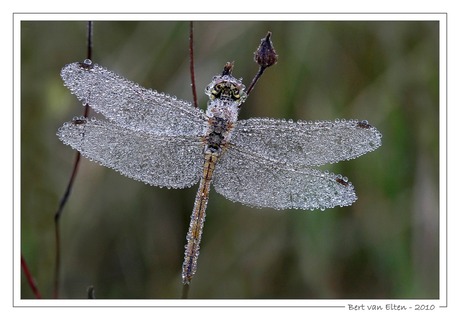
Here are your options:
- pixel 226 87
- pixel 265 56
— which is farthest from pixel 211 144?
pixel 265 56

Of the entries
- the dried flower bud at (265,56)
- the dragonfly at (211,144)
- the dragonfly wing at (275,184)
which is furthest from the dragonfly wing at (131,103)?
the dried flower bud at (265,56)

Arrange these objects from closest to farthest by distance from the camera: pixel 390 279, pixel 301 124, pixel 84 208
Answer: pixel 301 124
pixel 390 279
pixel 84 208

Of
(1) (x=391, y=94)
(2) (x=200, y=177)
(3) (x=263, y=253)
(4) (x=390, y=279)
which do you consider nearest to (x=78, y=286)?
(3) (x=263, y=253)

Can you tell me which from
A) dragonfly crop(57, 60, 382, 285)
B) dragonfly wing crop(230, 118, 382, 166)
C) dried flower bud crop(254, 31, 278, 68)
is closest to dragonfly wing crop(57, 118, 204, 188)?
dragonfly crop(57, 60, 382, 285)

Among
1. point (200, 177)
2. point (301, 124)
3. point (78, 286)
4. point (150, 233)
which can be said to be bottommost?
point (78, 286)

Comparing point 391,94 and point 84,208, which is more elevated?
point 391,94

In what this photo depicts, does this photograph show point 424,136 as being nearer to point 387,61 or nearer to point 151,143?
point 387,61

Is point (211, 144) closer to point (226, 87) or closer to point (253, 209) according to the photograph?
point (226, 87)
